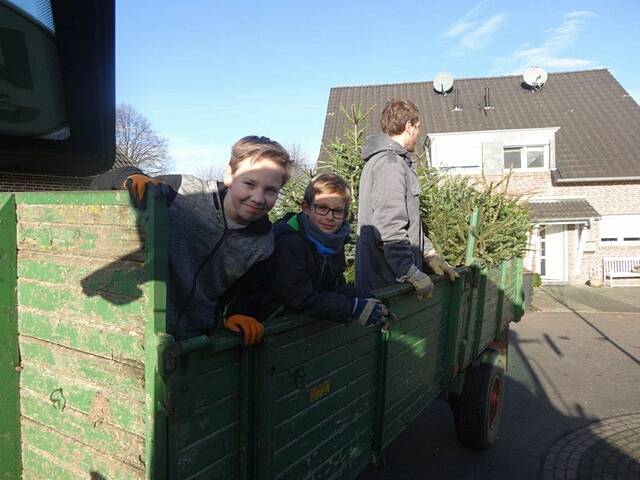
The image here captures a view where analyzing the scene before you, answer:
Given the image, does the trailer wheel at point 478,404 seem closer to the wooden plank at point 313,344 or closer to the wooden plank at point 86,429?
the wooden plank at point 313,344

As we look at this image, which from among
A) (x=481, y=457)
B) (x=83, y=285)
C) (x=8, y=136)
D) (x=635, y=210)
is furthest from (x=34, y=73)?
(x=635, y=210)

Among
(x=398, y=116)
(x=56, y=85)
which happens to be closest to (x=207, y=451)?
(x=56, y=85)

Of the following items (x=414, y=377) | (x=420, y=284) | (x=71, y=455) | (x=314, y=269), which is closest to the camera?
(x=71, y=455)

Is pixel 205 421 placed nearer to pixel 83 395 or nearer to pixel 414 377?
pixel 83 395

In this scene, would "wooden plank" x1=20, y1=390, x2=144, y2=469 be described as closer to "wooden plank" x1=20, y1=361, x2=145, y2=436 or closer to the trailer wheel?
"wooden plank" x1=20, y1=361, x2=145, y2=436

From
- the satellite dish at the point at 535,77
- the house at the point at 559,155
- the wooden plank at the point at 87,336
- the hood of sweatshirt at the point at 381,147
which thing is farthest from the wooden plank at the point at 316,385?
the satellite dish at the point at 535,77

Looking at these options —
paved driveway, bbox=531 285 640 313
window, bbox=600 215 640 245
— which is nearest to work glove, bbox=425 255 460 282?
paved driveway, bbox=531 285 640 313

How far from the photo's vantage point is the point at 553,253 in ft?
59.7

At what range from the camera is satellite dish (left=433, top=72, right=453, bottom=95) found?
875 inches

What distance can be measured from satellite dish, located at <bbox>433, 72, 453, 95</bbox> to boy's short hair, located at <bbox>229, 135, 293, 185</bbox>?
71.9 ft

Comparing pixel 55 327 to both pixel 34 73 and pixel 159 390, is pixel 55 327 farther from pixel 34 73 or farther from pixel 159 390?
pixel 34 73

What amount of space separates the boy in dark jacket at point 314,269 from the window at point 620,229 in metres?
18.4

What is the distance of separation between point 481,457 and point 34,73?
14.3ft

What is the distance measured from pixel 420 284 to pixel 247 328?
144 cm
